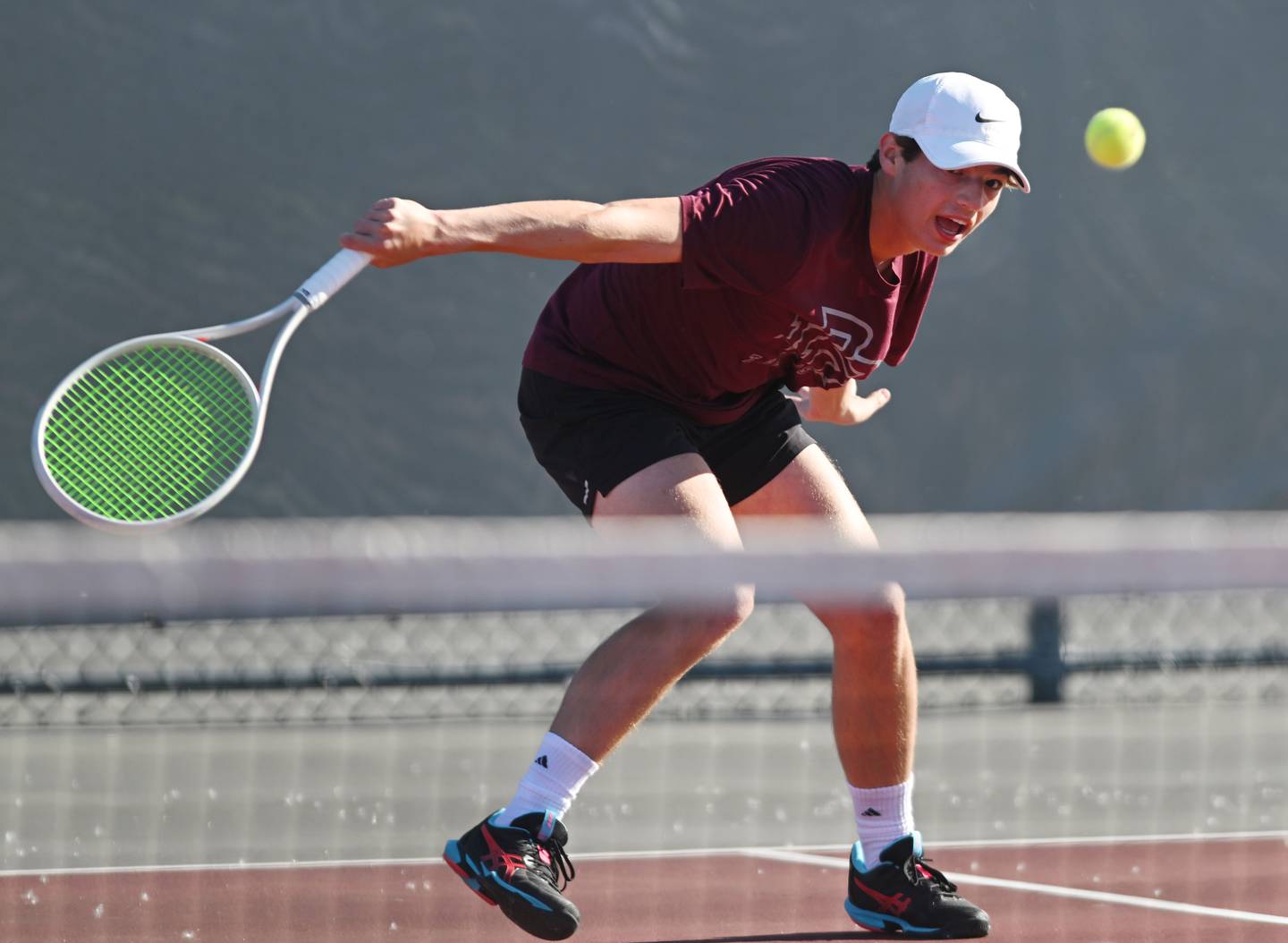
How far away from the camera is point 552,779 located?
230 centimetres

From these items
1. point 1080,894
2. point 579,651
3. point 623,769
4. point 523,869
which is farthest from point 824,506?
point 579,651

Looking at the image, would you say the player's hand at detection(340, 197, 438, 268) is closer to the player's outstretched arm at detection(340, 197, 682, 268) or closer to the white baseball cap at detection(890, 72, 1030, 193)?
the player's outstretched arm at detection(340, 197, 682, 268)

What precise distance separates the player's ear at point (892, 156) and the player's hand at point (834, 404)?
1.39 feet

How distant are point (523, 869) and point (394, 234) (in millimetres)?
793

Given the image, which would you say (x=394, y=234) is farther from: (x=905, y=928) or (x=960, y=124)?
(x=905, y=928)

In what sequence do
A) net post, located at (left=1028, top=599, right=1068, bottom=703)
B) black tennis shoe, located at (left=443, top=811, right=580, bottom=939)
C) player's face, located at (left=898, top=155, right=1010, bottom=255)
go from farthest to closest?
net post, located at (left=1028, top=599, right=1068, bottom=703)
player's face, located at (left=898, top=155, right=1010, bottom=255)
black tennis shoe, located at (left=443, top=811, right=580, bottom=939)

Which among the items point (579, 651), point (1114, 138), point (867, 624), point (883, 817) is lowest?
point (883, 817)

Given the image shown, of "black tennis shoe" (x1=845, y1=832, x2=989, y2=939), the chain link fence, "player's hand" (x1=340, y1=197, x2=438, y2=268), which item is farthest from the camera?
the chain link fence

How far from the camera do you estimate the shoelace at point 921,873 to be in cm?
247

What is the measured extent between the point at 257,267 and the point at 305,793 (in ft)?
4.88

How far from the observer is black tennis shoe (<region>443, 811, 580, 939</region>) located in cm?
222

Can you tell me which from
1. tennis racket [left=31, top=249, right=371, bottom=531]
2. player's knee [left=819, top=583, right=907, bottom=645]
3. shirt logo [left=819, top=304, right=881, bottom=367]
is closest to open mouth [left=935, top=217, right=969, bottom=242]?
shirt logo [left=819, top=304, right=881, bottom=367]

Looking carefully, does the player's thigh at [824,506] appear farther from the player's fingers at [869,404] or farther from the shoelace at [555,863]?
the shoelace at [555,863]

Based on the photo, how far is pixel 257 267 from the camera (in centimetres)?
479
